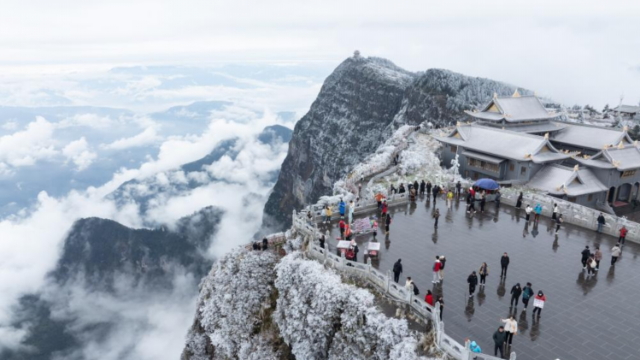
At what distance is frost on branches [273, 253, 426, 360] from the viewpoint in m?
21.6

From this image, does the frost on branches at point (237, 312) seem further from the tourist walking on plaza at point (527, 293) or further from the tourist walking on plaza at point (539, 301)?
the tourist walking on plaza at point (539, 301)

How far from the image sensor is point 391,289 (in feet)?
77.7

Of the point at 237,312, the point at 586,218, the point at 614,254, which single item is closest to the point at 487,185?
the point at 586,218

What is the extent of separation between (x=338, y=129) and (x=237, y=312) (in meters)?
141

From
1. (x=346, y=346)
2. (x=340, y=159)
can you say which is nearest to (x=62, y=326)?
(x=340, y=159)

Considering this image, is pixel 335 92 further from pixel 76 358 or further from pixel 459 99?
pixel 76 358

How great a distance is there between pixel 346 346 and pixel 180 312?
13926cm

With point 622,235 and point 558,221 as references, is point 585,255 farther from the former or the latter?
point 558,221

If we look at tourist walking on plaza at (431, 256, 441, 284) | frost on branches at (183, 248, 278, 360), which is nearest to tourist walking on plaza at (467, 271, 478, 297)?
tourist walking on plaza at (431, 256, 441, 284)

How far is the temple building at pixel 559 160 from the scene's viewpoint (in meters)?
51.8

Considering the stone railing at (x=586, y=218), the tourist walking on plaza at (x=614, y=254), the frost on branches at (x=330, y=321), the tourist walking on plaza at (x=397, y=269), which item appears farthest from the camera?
the stone railing at (x=586, y=218)

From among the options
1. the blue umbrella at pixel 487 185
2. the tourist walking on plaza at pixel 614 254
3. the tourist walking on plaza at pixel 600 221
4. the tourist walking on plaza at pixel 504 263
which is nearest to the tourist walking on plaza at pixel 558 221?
the tourist walking on plaza at pixel 600 221

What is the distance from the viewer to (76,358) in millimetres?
112438

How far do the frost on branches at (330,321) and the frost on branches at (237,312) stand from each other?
224 centimetres
